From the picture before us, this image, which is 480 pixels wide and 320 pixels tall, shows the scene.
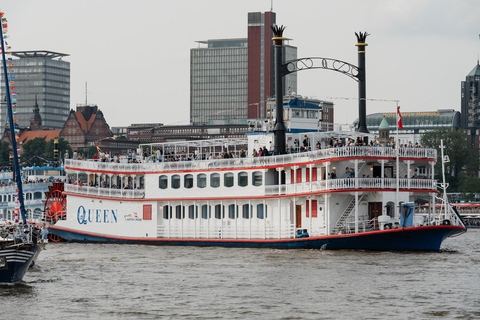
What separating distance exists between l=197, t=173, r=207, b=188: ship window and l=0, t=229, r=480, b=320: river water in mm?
6378

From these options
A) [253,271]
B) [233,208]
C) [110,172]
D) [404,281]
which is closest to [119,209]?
[110,172]

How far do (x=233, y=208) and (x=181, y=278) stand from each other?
15.6 metres

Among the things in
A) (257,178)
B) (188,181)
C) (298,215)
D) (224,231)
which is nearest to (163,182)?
(188,181)

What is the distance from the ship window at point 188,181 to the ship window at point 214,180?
1.55 meters

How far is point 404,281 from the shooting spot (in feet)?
119

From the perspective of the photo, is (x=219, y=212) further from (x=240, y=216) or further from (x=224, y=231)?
(x=240, y=216)

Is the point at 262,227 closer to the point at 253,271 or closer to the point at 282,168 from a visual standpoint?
the point at 282,168

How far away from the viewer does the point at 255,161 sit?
5216 cm

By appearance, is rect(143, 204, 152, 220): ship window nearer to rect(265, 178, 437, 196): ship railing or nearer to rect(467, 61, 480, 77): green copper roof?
rect(265, 178, 437, 196): ship railing

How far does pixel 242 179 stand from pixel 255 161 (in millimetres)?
1318

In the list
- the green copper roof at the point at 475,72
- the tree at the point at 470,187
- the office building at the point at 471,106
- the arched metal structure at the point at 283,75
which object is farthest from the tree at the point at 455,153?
the arched metal structure at the point at 283,75

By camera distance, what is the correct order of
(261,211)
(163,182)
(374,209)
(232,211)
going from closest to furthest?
(374,209)
(261,211)
(232,211)
(163,182)

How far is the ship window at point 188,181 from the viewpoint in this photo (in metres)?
55.0

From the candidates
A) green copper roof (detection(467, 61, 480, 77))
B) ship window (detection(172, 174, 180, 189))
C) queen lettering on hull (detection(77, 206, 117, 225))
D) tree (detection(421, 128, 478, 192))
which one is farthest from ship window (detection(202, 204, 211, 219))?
green copper roof (detection(467, 61, 480, 77))
